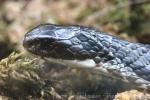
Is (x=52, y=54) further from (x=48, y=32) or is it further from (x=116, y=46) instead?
Answer: (x=116, y=46)

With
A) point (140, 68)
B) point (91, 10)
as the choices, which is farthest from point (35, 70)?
point (91, 10)

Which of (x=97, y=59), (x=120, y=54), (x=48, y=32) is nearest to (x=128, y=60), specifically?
(x=120, y=54)

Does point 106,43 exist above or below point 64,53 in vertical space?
above

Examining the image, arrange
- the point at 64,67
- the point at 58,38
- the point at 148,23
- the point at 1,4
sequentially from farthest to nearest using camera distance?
the point at 1,4, the point at 148,23, the point at 64,67, the point at 58,38

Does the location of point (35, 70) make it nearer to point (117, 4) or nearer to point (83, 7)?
point (117, 4)

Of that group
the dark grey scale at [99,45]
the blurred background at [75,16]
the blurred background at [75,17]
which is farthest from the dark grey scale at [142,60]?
the blurred background at [75,16]

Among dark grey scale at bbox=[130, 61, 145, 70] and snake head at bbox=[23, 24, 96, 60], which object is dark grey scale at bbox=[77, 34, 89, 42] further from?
dark grey scale at bbox=[130, 61, 145, 70]

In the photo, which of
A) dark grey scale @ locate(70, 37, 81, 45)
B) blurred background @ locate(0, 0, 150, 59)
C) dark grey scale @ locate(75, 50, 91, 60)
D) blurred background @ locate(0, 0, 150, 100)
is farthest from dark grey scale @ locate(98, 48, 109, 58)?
blurred background @ locate(0, 0, 150, 59)
